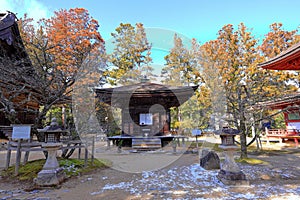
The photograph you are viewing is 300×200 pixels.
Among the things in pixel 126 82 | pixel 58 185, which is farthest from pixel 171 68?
pixel 58 185

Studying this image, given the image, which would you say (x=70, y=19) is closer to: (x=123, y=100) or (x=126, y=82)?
(x=126, y=82)

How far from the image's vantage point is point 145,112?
12.1 meters

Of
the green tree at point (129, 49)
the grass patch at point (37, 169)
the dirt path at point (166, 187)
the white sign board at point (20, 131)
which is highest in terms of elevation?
the green tree at point (129, 49)

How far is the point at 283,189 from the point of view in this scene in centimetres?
391

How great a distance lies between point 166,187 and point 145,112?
8.05 meters

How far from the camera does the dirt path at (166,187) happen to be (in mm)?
3674

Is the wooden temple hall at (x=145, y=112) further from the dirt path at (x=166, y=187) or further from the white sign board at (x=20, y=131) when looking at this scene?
the white sign board at (x=20, y=131)

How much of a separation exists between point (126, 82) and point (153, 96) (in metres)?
9.70

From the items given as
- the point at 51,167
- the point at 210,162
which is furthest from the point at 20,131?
the point at 210,162

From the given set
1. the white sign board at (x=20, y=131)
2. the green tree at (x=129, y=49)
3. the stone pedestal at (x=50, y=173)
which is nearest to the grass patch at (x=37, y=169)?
the stone pedestal at (x=50, y=173)

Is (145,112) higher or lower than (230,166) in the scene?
higher

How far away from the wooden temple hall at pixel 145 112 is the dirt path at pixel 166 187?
5.90m

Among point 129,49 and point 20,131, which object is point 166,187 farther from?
point 129,49

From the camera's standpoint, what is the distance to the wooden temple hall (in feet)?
36.1
